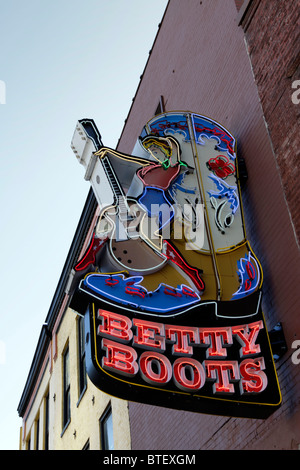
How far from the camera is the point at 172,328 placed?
866 centimetres

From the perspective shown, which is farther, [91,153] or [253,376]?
[91,153]

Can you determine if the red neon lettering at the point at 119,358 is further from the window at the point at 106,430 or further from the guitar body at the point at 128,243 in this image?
the window at the point at 106,430

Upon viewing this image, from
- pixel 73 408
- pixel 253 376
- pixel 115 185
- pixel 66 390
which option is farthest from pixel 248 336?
pixel 66 390

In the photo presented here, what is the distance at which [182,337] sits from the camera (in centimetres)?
859

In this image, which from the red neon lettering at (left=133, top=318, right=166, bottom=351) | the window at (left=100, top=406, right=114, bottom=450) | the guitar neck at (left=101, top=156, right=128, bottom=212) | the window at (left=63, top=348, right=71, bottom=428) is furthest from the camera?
the window at (left=63, top=348, right=71, bottom=428)

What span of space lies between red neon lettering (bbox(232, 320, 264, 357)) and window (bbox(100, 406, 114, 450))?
819 cm

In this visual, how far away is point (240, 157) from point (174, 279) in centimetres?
342

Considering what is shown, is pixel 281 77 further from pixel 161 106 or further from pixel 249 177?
pixel 161 106

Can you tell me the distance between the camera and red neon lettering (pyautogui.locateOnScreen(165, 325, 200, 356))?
845 cm

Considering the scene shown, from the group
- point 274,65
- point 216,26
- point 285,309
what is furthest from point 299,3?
point 285,309

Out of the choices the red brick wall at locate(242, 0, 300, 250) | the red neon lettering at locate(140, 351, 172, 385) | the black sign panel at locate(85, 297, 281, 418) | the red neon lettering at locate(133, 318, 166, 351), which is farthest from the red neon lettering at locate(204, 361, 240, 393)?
the red brick wall at locate(242, 0, 300, 250)

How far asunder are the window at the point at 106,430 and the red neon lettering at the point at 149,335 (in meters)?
8.25

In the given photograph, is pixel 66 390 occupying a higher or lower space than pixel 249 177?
lower

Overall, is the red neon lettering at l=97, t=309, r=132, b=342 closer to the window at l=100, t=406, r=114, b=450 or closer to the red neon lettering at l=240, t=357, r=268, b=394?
the red neon lettering at l=240, t=357, r=268, b=394
